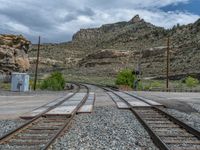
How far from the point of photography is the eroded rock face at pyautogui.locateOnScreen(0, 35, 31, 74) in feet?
263

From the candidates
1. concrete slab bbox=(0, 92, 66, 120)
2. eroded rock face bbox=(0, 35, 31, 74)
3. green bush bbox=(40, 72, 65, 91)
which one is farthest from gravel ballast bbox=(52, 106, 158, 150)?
eroded rock face bbox=(0, 35, 31, 74)

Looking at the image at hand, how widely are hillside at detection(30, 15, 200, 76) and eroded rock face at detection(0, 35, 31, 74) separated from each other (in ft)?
102

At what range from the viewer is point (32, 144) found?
10.1m

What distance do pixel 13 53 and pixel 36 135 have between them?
2893 inches

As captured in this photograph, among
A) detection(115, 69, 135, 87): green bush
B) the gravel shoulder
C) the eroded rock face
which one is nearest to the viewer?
the gravel shoulder

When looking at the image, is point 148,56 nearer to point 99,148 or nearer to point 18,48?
point 18,48

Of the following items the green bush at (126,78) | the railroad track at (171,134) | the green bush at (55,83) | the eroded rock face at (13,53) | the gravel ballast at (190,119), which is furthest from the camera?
the eroded rock face at (13,53)

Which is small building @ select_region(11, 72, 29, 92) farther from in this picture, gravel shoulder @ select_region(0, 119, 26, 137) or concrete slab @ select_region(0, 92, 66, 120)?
gravel shoulder @ select_region(0, 119, 26, 137)

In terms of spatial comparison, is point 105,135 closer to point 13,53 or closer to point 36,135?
point 36,135

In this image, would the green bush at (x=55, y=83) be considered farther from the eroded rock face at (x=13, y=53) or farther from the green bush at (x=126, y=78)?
the eroded rock face at (x=13, y=53)

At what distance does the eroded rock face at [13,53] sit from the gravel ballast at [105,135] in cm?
6461

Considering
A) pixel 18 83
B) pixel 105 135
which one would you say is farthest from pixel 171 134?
pixel 18 83

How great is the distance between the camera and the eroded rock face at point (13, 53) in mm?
80188

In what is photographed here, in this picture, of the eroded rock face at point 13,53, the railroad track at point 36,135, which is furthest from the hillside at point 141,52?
the railroad track at point 36,135
